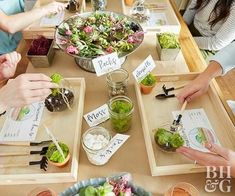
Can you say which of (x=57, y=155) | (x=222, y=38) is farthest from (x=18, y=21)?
(x=222, y=38)

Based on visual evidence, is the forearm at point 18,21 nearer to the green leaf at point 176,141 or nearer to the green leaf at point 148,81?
the green leaf at point 148,81

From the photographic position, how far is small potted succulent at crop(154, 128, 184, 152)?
85 cm

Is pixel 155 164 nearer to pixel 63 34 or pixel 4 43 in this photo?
pixel 63 34

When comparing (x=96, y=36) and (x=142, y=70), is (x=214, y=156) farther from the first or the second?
(x=96, y=36)

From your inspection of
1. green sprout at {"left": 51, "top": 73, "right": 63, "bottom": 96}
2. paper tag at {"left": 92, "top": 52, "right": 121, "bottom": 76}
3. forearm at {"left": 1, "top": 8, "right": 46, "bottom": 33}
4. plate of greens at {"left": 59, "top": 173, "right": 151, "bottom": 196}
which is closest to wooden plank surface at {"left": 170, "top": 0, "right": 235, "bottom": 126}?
paper tag at {"left": 92, "top": 52, "right": 121, "bottom": 76}

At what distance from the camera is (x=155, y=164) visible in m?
0.81

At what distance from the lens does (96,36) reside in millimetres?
1232

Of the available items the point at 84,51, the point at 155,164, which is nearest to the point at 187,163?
the point at 155,164

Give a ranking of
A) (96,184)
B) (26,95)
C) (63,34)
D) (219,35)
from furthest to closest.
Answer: (219,35) < (63,34) < (26,95) < (96,184)

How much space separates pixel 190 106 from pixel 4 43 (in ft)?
3.86

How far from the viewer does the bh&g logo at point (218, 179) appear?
79cm

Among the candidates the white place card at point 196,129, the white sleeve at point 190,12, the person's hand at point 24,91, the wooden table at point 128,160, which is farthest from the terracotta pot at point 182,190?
the white sleeve at point 190,12

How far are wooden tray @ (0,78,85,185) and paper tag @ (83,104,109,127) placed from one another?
3 centimetres

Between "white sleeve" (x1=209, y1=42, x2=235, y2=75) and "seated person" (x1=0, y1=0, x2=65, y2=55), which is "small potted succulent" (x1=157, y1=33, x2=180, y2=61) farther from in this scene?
"seated person" (x1=0, y1=0, x2=65, y2=55)
